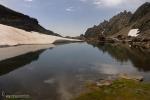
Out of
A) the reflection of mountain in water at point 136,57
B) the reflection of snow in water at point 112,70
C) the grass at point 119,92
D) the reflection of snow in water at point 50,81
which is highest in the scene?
the reflection of snow in water at point 50,81

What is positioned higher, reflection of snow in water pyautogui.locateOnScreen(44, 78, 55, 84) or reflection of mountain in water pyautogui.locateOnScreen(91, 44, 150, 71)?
reflection of snow in water pyautogui.locateOnScreen(44, 78, 55, 84)

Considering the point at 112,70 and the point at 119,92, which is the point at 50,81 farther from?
the point at 112,70

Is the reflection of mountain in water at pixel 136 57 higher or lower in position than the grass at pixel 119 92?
lower

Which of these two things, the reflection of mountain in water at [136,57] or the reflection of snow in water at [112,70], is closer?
the reflection of snow in water at [112,70]

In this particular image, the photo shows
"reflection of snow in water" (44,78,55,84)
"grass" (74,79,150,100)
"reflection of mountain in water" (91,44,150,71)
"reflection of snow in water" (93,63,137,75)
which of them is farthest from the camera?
"reflection of mountain in water" (91,44,150,71)

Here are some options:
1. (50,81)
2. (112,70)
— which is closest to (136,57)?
(112,70)

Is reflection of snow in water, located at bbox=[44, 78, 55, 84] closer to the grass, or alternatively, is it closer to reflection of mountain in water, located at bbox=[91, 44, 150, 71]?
the grass

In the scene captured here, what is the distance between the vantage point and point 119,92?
28328 mm

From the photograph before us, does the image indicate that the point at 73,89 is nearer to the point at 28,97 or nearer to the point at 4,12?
the point at 28,97

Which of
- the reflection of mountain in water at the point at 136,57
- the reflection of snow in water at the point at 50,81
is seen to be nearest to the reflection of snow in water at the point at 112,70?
the reflection of mountain in water at the point at 136,57

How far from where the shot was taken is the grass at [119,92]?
26.6m

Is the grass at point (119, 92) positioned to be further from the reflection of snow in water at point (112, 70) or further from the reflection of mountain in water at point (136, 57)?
the reflection of mountain in water at point (136, 57)

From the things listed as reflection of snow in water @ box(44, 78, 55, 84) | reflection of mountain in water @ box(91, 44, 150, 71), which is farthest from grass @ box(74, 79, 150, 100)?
reflection of mountain in water @ box(91, 44, 150, 71)

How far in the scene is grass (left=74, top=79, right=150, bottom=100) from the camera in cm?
2658
